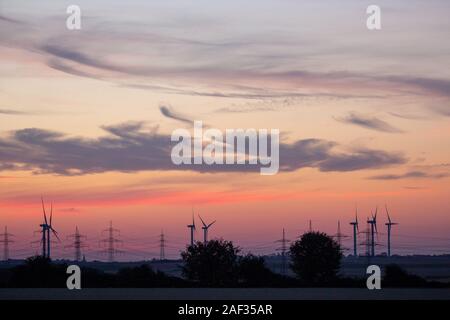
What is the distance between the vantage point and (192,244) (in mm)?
85812

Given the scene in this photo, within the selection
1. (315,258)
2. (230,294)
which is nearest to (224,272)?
(315,258)

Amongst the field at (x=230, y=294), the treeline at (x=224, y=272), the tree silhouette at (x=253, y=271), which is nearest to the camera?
the field at (x=230, y=294)

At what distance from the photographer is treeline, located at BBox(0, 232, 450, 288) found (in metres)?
78.4

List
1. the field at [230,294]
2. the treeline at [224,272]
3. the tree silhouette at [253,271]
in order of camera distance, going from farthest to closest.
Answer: the tree silhouette at [253,271], the treeline at [224,272], the field at [230,294]

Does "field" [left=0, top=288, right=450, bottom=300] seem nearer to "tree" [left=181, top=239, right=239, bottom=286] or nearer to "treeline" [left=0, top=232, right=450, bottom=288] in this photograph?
"treeline" [left=0, top=232, right=450, bottom=288]

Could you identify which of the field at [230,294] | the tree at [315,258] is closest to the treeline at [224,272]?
the tree at [315,258]

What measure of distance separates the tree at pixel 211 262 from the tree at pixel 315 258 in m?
6.67

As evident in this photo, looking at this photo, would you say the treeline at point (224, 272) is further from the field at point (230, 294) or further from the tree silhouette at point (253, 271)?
the field at point (230, 294)

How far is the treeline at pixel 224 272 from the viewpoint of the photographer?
257ft

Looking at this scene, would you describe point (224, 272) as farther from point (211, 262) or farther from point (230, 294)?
point (230, 294)
